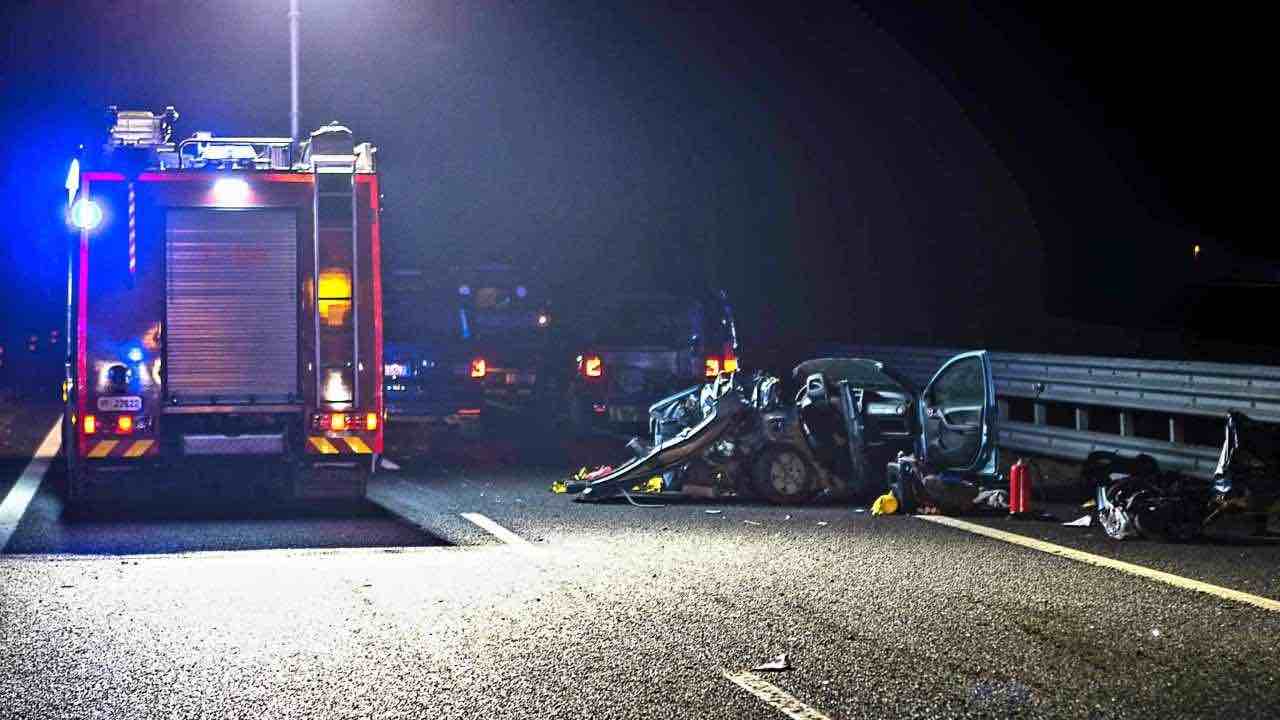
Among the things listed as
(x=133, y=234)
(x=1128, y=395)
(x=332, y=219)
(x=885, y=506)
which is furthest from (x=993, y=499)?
(x=133, y=234)

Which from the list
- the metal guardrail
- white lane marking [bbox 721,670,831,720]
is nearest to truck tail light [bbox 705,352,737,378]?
the metal guardrail

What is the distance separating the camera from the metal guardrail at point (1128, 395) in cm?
1445

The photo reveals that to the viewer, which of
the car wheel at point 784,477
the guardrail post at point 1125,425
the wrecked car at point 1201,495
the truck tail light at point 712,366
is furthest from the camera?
the truck tail light at point 712,366

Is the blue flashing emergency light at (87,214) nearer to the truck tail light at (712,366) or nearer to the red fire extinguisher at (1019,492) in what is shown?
the red fire extinguisher at (1019,492)

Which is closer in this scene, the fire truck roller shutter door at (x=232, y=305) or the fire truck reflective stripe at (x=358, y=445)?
the fire truck roller shutter door at (x=232, y=305)

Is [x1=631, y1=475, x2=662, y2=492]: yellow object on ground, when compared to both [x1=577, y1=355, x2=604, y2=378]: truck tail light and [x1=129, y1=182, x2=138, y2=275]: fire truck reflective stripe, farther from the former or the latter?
[x1=577, y1=355, x2=604, y2=378]: truck tail light

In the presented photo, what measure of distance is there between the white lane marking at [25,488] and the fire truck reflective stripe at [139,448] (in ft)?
3.01

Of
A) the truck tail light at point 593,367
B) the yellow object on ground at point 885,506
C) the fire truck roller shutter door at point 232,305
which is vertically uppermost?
the fire truck roller shutter door at point 232,305

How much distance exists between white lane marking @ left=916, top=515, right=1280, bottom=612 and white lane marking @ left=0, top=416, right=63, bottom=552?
6672 millimetres

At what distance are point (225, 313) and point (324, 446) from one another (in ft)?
4.47

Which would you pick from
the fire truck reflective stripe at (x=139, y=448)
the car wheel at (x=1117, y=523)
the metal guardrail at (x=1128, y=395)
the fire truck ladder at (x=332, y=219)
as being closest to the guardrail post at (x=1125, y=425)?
the metal guardrail at (x=1128, y=395)

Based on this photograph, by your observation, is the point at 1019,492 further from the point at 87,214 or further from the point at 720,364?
the point at 720,364

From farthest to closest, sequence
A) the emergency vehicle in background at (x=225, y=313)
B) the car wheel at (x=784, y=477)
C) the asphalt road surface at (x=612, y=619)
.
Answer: the car wheel at (x=784, y=477)
the emergency vehicle in background at (x=225, y=313)
the asphalt road surface at (x=612, y=619)

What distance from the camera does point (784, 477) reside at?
14.5 metres
